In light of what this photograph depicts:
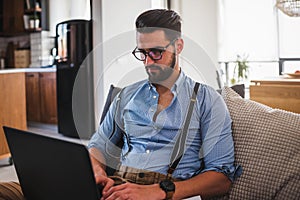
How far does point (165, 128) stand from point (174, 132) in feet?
0.12

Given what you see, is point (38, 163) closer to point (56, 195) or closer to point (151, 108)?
point (56, 195)

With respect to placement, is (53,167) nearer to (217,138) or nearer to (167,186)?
(167,186)

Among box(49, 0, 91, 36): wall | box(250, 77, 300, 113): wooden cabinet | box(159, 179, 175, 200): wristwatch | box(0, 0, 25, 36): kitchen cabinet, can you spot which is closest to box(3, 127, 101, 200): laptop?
box(159, 179, 175, 200): wristwatch

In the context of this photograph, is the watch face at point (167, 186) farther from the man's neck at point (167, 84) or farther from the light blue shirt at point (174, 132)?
the man's neck at point (167, 84)

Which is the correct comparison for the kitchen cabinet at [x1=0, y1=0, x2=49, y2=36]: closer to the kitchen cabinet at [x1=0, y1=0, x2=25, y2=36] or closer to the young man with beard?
the kitchen cabinet at [x1=0, y1=0, x2=25, y2=36]

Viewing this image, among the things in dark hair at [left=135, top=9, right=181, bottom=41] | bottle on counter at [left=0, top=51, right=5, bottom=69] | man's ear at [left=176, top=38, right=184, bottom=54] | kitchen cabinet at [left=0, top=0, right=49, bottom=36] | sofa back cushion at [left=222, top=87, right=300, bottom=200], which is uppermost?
kitchen cabinet at [left=0, top=0, right=49, bottom=36]

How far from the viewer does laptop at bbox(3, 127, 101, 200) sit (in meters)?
0.83

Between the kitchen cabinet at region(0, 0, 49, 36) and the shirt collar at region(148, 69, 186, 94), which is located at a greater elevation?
the kitchen cabinet at region(0, 0, 49, 36)

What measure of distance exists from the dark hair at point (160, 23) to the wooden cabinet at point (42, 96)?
4.00m

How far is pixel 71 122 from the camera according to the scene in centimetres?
473

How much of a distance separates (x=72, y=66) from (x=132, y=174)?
344 cm

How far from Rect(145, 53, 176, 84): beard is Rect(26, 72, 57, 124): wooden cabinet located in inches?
157

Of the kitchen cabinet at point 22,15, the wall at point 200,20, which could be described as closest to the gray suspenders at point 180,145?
the wall at point 200,20

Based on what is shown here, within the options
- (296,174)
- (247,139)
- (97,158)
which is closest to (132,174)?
(97,158)
